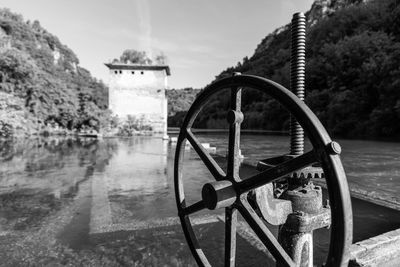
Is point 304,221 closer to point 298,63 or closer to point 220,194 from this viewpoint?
point 220,194

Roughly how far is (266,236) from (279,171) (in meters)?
0.37

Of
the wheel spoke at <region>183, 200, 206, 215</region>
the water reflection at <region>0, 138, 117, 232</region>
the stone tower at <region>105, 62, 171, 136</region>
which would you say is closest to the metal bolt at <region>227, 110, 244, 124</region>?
the wheel spoke at <region>183, 200, 206, 215</region>

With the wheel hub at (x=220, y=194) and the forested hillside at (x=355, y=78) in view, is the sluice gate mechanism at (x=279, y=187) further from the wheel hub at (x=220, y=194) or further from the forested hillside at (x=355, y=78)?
the forested hillside at (x=355, y=78)

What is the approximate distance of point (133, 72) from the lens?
29531 millimetres

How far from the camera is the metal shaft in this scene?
1738 mm

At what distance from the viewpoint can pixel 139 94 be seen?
96.2ft

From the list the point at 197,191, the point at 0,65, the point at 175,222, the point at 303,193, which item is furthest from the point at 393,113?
the point at 0,65

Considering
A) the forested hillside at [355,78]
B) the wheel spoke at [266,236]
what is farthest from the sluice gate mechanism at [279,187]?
the forested hillside at [355,78]

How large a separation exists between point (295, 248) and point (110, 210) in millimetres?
4031

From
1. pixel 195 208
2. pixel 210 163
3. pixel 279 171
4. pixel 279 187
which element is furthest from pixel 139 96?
pixel 279 171

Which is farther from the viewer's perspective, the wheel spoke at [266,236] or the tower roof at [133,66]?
the tower roof at [133,66]

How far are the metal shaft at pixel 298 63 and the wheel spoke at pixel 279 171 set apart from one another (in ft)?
1.44

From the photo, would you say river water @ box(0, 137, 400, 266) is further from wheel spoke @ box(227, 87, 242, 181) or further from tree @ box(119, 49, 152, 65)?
tree @ box(119, 49, 152, 65)

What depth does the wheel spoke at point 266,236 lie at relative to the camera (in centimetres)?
144
